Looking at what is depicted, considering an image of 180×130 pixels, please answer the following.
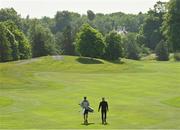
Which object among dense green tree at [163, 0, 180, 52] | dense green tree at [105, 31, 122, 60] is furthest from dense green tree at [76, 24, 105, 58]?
dense green tree at [163, 0, 180, 52]

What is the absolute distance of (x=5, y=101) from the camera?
165 feet

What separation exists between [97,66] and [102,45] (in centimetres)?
1584

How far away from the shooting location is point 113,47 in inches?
4540

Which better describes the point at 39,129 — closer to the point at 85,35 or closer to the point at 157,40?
the point at 85,35

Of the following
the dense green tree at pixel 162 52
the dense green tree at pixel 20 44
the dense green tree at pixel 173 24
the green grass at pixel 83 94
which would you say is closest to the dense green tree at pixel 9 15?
the dense green tree at pixel 20 44

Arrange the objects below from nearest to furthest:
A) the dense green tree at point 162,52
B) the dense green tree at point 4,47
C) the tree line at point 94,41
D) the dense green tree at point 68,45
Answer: the tree line at point 94,41, the dense green tree at point 4,47, the dense green tree at point 162,52, the dense green tree at point 68,45

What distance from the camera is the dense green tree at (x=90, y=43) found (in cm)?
11306

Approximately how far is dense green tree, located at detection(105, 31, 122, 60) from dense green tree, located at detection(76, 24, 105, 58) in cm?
195

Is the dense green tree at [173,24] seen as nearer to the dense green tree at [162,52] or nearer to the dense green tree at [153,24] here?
the dense green tree at [162,52]

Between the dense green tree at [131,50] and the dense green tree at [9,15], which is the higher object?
the dense green tree at [9,15]

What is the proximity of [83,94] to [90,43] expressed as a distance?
183ft

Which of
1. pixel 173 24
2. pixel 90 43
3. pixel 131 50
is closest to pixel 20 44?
pixel 90 43

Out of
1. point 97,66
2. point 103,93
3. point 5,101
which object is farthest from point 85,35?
point 5,101

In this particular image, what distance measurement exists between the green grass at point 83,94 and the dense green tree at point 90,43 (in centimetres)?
869
